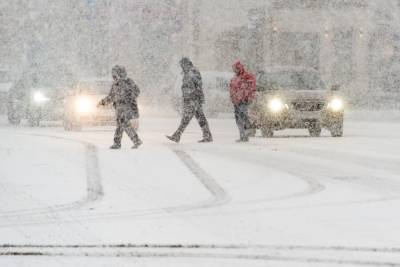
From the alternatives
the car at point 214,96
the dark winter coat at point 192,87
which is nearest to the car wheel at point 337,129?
the dark winter coat at point 192,87

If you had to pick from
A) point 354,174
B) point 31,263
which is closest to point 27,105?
point 354,174

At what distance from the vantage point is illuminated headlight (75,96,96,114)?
24469 mm

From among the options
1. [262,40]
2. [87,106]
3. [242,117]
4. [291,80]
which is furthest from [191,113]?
[262,40]

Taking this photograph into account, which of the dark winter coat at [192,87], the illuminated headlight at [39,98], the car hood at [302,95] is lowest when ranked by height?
the illuminated headlight at [39,98]

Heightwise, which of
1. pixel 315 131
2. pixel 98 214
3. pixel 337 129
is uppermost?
pixel 98 214

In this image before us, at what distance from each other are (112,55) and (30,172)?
41.9 metres

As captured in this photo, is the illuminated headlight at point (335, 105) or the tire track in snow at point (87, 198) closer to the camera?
the tire track in snow at point (87, 198)

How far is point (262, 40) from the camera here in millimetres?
47156

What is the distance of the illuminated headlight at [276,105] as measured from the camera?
2169cm

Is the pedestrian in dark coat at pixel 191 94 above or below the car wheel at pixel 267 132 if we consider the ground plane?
above

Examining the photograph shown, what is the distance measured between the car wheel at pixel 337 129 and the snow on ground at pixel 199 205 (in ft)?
10.5

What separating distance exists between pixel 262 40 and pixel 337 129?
25.0 m

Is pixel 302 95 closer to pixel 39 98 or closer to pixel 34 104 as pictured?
pixel 39 98

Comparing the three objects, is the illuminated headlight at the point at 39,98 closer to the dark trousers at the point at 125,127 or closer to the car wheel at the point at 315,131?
the car wheel at the point at 315,131
